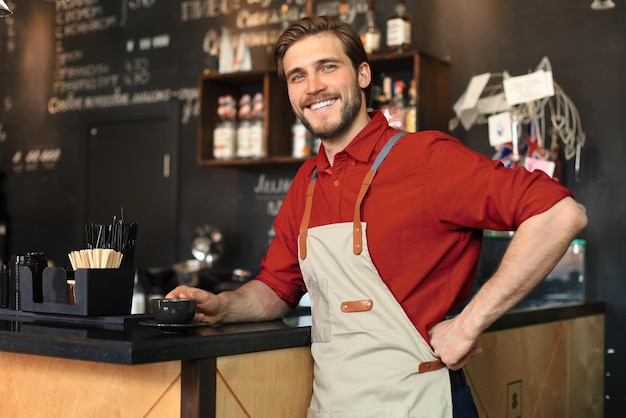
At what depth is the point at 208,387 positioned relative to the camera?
5.96 ft

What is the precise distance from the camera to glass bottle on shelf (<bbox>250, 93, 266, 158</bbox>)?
4.55 meters

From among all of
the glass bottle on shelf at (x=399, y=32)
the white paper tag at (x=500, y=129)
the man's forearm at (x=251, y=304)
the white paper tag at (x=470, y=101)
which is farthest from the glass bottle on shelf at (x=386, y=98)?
the man's forearm at (x=251, y=304)

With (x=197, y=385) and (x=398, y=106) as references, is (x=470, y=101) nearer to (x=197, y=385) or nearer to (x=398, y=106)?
(x=398, y=106)

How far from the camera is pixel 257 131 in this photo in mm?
4551

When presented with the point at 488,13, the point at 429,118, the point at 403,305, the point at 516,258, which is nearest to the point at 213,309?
the point at 403,305

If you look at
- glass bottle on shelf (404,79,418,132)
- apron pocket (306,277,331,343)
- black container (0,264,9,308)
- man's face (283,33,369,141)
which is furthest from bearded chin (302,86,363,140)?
glass bottle on shelf (404,79,418,132)

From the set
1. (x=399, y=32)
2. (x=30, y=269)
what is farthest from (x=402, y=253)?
(x=399, y=32)

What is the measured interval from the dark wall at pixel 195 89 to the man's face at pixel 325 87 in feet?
6.36

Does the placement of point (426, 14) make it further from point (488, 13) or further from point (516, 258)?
point (516, 258)

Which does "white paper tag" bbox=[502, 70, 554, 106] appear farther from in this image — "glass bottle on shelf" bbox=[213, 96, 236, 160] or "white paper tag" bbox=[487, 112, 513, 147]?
"glass bottle on shelf" bbox=[213, 96, 236, 160]

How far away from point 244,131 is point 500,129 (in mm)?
1442

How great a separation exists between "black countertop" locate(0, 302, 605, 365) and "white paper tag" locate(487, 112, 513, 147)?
173cm

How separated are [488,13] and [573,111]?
2.19ft

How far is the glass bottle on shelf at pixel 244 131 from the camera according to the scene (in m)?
4.60
